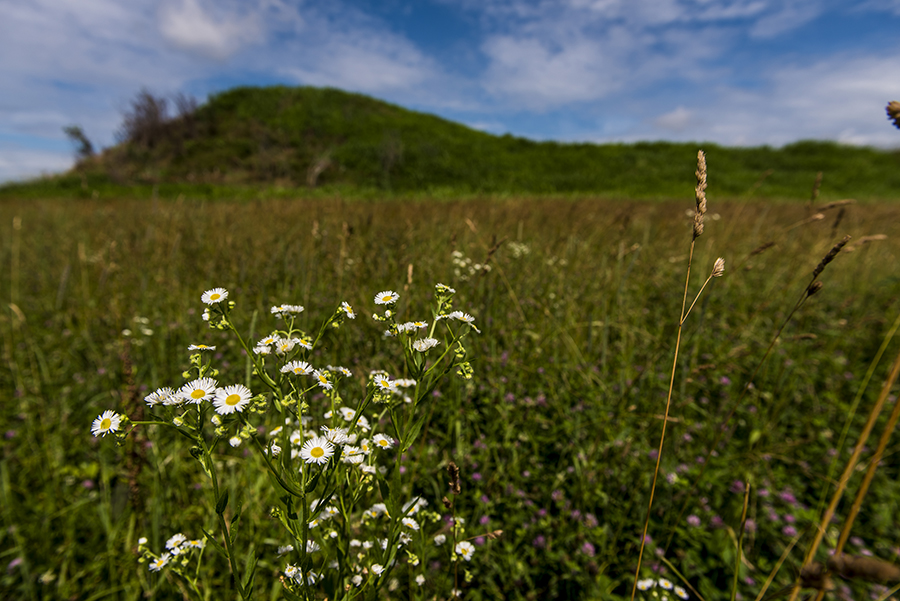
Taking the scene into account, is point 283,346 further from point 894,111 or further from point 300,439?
point 894,111

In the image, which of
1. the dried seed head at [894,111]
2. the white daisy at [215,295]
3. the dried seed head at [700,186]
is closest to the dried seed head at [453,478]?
the white daisy at [215,295]


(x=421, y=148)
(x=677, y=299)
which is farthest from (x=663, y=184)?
(x=677, y=299)

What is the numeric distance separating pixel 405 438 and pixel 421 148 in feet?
67.0

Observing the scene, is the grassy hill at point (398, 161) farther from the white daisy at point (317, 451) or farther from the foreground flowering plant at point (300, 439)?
the white daisy at point (317, 451)

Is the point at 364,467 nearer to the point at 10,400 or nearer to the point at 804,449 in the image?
the point at 804,449

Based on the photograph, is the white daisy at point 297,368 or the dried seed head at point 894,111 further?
the white daisy at point 297,368

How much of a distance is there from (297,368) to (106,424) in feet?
1.33

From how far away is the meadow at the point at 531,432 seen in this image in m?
1.59

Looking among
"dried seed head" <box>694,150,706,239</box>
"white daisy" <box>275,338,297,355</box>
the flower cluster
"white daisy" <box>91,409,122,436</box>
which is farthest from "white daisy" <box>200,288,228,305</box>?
the flower cluster

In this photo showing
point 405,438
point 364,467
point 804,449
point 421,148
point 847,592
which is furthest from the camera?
point 421,148

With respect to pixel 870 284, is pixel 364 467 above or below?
above

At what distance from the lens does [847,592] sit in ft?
4.75

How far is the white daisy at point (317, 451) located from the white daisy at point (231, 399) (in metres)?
0.15

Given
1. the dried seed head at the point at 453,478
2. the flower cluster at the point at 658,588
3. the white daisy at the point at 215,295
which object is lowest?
the flower cluster at the point at 658,588
